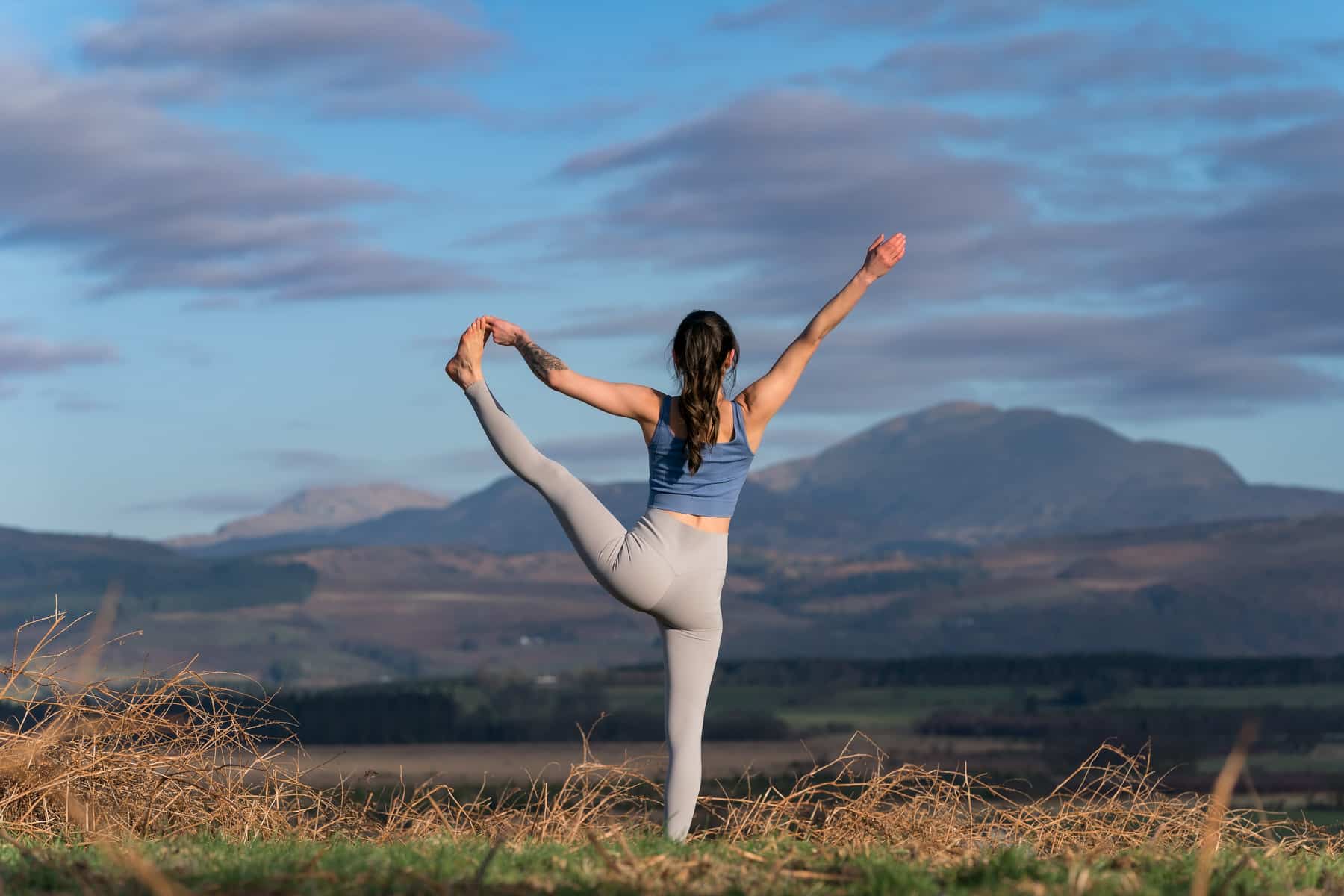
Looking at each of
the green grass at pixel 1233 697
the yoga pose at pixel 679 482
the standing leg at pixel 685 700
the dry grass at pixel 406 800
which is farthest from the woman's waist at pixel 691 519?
the green grass at pixel 1233 697

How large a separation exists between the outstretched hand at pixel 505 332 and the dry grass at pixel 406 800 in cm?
241

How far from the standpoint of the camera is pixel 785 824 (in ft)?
27.9

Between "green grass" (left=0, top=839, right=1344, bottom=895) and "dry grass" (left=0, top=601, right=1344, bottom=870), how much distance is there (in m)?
0.98

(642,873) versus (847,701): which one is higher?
(642,873)

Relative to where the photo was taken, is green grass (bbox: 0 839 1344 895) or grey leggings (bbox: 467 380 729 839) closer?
green grass (bbox: 0 839 1344 895)

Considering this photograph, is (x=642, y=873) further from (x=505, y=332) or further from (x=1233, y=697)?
(x=1233, y=697)

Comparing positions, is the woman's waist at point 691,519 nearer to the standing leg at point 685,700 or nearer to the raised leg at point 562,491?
the raised leg at point 562,491

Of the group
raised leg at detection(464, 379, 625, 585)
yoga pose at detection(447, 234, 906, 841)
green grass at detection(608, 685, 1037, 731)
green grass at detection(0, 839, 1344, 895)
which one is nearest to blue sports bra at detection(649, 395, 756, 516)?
yoga pose at detection(447, 234, 906, 841)

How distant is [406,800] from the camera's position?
9.70 m

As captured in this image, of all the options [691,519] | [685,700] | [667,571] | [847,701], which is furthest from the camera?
[847,701]

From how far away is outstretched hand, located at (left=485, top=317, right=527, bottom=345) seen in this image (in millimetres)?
8484

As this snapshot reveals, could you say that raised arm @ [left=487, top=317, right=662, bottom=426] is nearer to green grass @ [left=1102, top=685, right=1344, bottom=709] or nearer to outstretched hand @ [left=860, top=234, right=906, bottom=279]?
outstretched hand @ [left=860, top=234, right=906, bottom=279]

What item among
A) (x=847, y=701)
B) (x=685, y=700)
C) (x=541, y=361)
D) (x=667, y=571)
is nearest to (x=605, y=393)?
(x=541, y=361)

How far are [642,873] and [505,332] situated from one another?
12.0 ft
